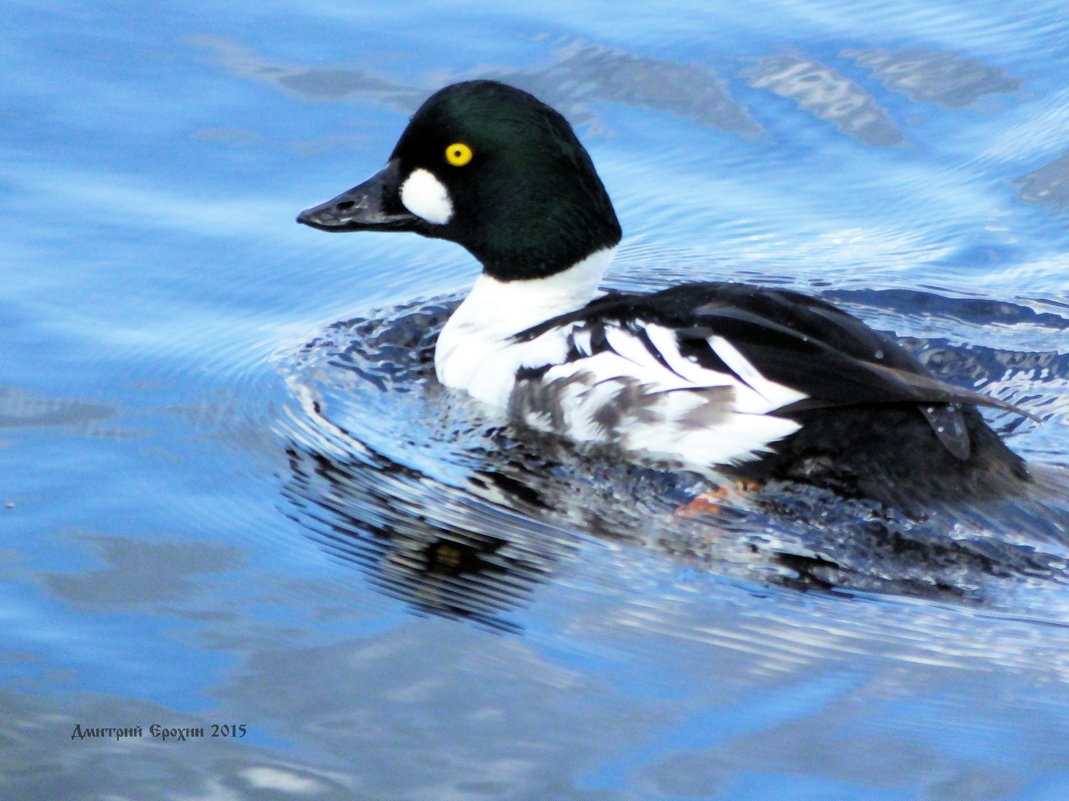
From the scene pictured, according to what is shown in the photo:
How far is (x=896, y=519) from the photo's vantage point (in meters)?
4.67

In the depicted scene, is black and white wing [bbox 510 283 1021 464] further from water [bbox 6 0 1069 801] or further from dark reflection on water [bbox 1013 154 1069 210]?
dark reflection on water [bbox 1013 154 1069 210]

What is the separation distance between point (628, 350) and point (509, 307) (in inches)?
33.8

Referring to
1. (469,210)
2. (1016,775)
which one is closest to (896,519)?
(1016,775)

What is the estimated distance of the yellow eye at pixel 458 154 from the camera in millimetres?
5875

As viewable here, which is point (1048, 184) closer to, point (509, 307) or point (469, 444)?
point (509, 307)

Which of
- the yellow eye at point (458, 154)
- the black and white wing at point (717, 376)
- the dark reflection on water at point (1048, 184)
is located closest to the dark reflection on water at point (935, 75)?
the dark reflection on water at point (1048, 184)

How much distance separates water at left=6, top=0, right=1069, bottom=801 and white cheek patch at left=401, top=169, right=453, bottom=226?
0.52 meters

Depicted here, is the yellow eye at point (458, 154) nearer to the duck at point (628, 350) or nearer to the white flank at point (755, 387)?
the duck at point (628, 350)

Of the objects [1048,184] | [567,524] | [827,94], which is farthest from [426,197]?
[1048,184]

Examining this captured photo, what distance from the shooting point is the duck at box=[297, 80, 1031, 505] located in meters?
4.78

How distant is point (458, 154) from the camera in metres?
5.89

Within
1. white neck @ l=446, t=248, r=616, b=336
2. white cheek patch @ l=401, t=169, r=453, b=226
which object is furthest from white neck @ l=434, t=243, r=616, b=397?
white cheek patch @ l=401, t=169, r=453, b=226

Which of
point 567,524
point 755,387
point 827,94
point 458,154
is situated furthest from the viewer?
point 827,94

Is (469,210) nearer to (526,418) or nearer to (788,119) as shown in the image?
(526,418)
